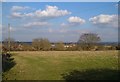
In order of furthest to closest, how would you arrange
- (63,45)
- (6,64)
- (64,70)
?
(63,45)
(64,70)
(6,64)

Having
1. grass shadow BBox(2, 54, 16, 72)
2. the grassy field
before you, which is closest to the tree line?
the grassy field

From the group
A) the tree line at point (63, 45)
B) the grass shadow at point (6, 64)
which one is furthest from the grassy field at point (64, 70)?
the tree line at point (63, 45)

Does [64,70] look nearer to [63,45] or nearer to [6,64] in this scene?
[6,64]

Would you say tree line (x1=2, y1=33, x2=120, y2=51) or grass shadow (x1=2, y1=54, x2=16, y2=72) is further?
tree line (x1=2, y1=33, x2=120, y2=51)

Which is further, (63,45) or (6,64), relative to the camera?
(63,45)

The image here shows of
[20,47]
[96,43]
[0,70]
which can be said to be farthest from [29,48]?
[0,70]

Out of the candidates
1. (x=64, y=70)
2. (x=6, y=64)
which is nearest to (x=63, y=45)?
(x=64, y=70)

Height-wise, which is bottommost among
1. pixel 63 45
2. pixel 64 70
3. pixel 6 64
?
pixel 64 70

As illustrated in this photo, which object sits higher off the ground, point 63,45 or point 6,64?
point 63,45

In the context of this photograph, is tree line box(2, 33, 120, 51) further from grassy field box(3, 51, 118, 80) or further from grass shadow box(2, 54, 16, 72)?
grass shadow box(2, 54, 16, 72)

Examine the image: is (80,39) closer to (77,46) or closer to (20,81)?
(77,46)

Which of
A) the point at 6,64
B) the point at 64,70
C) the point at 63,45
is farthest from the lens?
the point at 63,45

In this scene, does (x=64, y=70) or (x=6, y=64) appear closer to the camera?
(x=6, y=64)

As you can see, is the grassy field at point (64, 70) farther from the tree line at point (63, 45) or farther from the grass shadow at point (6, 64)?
the tree line at point (63, 45)
